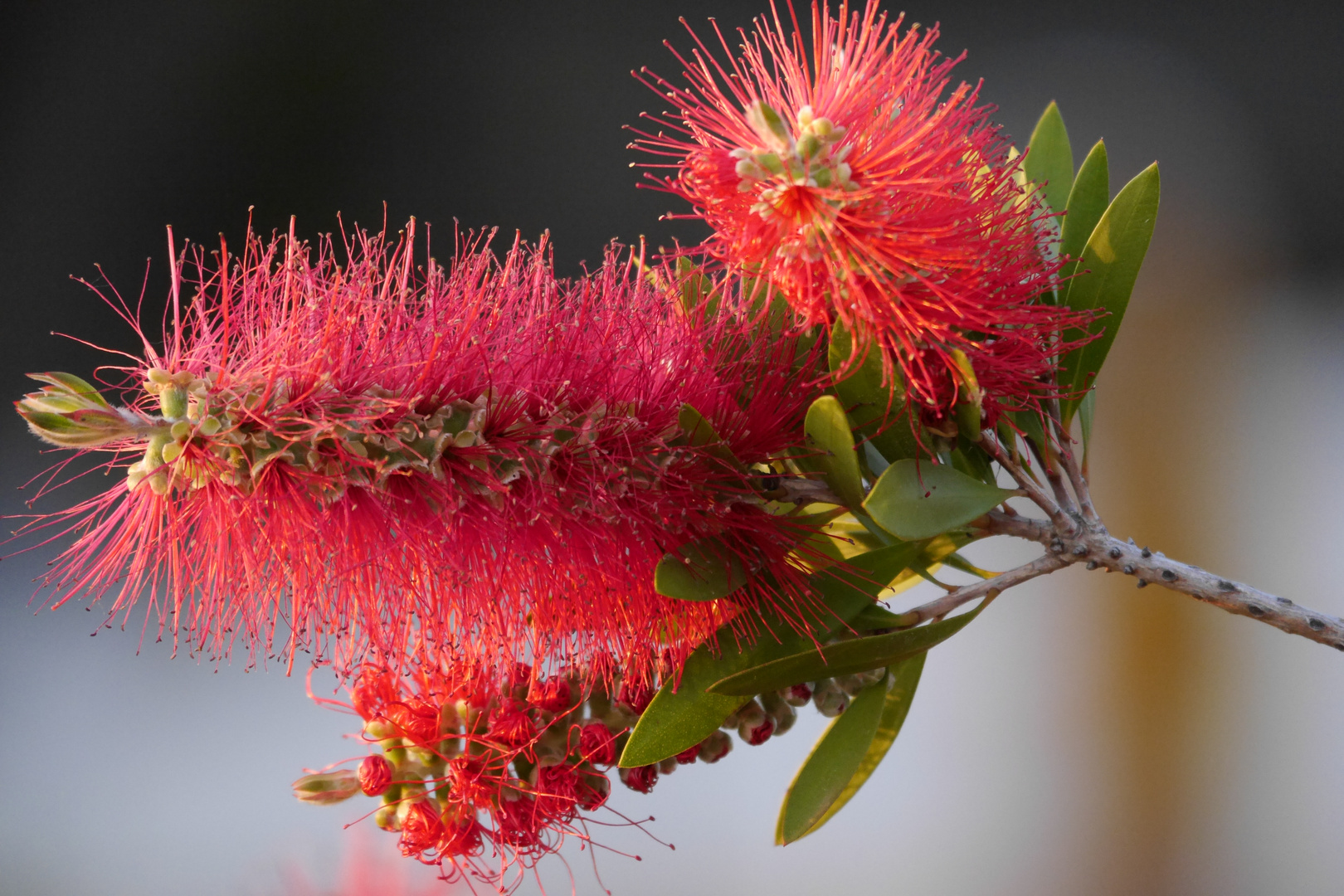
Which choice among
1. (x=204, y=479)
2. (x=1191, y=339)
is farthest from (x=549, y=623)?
(x=1191, y=339)

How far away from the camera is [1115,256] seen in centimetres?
61

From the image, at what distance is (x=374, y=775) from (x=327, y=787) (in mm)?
55

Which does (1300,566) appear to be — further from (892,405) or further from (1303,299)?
(892,405)

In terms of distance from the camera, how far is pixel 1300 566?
59.0 inches

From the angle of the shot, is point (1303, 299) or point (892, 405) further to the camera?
point (1303, 299)

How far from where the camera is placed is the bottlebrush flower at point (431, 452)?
493 mm

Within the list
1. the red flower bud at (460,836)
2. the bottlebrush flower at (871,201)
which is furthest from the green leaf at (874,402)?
the red flower bud at (460,836)

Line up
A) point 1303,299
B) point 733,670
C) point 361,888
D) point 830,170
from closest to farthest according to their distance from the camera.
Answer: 1. point 830,170
2. point 733,670
3. point 361,888
4. point 1303,299

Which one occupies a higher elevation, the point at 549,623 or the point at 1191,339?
the point at 1191,339

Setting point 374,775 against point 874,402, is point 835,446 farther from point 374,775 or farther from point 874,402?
point 374,775

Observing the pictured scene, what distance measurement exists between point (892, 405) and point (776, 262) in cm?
12

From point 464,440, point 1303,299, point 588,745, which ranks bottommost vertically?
point 588,745

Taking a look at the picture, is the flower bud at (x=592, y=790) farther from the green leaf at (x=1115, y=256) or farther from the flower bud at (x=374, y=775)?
the green leaf at (x=1115, y=256)

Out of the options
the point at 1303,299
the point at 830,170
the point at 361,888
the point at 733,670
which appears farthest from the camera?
the point at 1303,299
